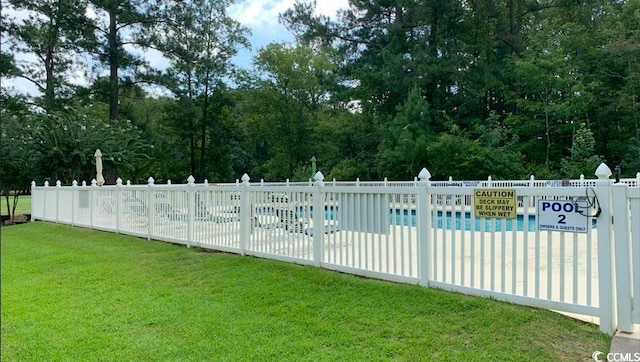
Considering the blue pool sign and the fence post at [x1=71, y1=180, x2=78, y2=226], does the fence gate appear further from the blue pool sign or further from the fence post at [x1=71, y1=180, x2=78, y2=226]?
the fence post at [x1=71, y1=180, x2=78, y2=226]

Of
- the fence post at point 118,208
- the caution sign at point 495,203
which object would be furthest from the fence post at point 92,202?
the caution sign at point 495,203

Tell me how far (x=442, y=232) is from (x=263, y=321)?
6.12 ft

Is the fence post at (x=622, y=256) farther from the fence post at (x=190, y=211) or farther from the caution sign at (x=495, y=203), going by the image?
the fence post at (x=190, y=211)

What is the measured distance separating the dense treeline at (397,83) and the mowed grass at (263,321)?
11.2m

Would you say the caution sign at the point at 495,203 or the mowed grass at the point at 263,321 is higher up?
the caution sign at the point at 495,203

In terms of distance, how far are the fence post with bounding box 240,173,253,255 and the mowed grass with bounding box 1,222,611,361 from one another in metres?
0.61

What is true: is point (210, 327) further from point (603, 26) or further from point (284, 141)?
point (284, 141)

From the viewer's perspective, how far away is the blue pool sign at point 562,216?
10.9ft

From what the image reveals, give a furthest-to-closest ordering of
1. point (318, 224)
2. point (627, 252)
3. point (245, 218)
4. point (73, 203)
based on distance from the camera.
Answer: point (73, 203)
point (245, 218)
point (318, 224)
point (627, 252)

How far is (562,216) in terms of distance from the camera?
3.41m

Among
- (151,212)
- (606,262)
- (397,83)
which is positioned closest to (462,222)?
(606,262)

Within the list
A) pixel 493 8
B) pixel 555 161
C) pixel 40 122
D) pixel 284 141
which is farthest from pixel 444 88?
pixel 40 122

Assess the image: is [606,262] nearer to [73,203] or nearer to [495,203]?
[495,203]

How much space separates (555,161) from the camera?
18922 mm
